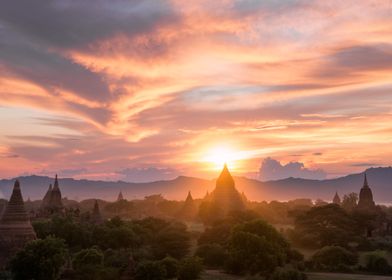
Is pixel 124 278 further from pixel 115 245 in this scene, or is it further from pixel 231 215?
pixel 231 215

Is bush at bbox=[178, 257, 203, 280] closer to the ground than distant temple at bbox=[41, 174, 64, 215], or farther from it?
closer to the ground

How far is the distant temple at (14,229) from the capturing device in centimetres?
4875

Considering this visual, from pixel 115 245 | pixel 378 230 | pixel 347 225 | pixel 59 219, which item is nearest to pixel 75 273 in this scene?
pixel 115 245

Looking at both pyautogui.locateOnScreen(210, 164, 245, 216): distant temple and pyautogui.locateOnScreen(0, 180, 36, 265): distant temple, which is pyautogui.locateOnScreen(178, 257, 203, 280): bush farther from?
pyautogui.locateOnScreen(210, 164, 245, 216): distant temple

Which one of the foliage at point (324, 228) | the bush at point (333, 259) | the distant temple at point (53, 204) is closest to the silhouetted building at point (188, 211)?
the distant temple at point (53, 204)

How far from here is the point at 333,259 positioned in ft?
172

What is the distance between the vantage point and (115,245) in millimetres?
59906

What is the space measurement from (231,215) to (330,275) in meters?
23.9

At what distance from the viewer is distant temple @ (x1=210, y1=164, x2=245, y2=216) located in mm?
85625

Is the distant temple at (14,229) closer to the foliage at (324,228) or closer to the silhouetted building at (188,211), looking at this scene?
the foliage at (324,228)

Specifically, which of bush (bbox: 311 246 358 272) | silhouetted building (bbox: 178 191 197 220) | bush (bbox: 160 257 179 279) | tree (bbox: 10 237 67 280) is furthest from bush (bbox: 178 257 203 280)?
silhouetted building (bbox: 178 191 197 220)

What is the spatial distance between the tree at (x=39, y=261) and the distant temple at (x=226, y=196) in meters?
45.0

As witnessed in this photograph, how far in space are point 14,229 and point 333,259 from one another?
1205 inches

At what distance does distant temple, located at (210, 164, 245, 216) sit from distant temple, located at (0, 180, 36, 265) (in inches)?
1532
